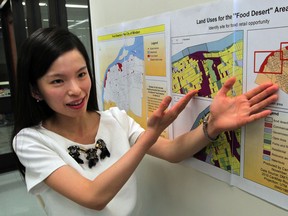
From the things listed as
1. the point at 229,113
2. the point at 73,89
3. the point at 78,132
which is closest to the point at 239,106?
the point at 229,113

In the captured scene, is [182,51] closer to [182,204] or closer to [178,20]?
[178,20]

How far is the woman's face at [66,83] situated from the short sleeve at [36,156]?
0.12 m

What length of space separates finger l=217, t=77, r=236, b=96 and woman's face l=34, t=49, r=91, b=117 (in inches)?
17.2

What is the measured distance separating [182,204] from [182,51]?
55cm

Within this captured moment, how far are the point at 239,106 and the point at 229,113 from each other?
0.04 metres

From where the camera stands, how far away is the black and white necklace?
3.16 feet

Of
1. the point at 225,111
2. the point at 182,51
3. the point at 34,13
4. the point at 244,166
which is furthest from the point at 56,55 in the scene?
the point at 34,13

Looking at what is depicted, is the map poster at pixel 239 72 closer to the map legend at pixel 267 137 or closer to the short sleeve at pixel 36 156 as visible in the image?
the map legend at pixel 267 137

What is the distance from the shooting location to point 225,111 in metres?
0.75

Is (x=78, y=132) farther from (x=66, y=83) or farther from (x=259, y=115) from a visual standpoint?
(x=259, y=115)

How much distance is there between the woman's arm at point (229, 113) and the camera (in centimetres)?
67

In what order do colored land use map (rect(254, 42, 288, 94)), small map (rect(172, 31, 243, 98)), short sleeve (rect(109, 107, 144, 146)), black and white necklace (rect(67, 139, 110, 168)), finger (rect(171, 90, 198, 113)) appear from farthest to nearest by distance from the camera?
1. short sleeve (rect(109, 107, 144, 146))
2. black and white necklace (rect(67, 139, 110, 168))
3. finger (rect(171, 90, 198, 113))
4. small map (rect(172, 31, 243, 98))
5. colored land use map (rect(254, 42, 288, 94))

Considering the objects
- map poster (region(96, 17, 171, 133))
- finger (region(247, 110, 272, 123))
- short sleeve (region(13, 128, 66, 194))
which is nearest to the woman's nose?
short sleeve (region(13, 128, 66, 194))

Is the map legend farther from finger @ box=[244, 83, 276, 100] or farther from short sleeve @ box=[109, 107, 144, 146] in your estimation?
short sleeve @ box=[109, 107, 144, 146]
